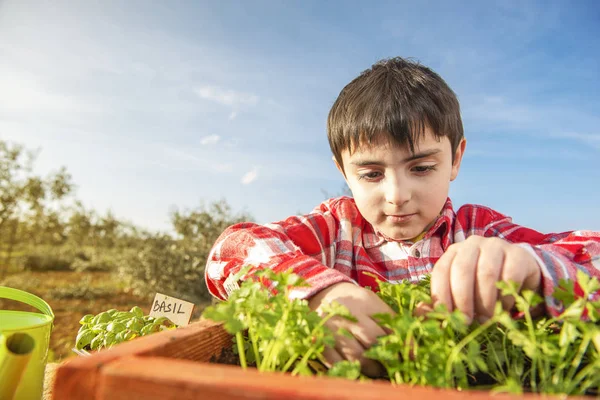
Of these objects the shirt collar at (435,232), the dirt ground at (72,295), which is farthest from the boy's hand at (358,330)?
the dirt ground at (72,295)

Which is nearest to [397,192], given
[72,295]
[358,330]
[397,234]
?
[397,234]

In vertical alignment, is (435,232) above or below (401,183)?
below

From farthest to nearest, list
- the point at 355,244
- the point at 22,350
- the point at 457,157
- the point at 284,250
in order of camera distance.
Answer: the point at 457,157 < the point at 355,244 < the point at 284,250 < the point at 22,350

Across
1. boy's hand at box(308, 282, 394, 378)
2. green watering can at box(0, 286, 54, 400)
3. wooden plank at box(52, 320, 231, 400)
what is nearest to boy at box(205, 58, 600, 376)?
boy's hand at box(308, 282, 394, 378)

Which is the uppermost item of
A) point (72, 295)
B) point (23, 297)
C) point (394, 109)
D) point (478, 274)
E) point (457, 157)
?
point (394, 109)

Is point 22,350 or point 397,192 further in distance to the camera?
point 397,192

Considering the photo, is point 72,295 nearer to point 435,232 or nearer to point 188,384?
point 435,232

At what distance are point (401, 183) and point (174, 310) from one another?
1.13 meters

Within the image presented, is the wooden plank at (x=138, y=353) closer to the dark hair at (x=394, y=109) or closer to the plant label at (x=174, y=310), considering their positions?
the plant label at (x=174, y=310)

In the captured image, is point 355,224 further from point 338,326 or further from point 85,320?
point 85,320

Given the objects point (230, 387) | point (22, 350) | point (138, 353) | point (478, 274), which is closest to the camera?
point (230, 387)

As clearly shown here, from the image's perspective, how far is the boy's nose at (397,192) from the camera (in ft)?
5.32

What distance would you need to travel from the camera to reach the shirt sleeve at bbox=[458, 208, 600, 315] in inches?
40.4

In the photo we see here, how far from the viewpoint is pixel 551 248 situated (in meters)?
1.26
